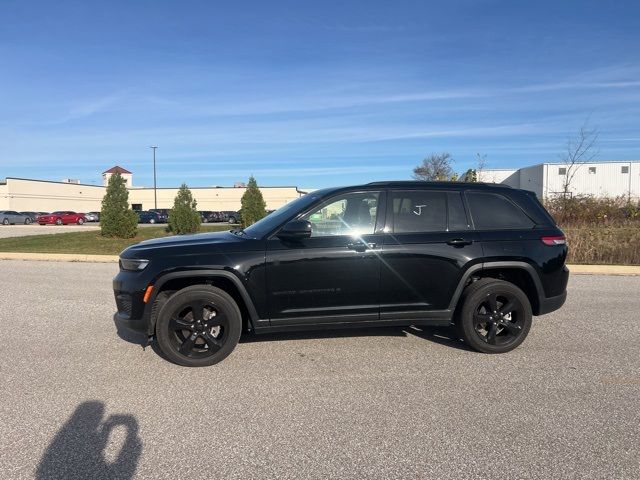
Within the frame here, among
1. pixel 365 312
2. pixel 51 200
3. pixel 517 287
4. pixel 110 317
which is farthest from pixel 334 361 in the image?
pixel 51 200

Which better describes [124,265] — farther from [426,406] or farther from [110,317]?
[426,406]

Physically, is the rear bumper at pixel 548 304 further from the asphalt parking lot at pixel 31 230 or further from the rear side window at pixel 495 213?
the asphalt parking lot at pixel 31 230

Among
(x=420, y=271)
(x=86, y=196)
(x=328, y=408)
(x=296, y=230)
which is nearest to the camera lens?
(x=328, y=408)

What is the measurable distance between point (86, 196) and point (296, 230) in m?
75.8

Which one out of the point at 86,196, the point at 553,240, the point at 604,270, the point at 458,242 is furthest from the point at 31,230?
the point at 86,196

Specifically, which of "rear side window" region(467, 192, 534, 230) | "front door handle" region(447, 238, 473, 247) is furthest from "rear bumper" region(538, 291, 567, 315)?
"front door handle" region(447, 238, 473, 247)

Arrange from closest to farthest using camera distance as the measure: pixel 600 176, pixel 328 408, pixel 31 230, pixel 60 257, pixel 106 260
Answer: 1. pixel 328 408
2. pixel 106 260
3. pixel 60 257
4. pixel 31 230
5. pixel 600 176

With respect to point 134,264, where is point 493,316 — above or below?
below

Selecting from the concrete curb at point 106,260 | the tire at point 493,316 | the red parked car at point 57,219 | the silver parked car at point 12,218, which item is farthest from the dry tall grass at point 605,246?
the silver parked car at point 12,218

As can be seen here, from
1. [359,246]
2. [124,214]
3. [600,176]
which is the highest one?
[600,176]

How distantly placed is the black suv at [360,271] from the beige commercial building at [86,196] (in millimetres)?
54686

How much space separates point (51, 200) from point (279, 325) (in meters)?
68.8

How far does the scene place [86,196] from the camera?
70.7m

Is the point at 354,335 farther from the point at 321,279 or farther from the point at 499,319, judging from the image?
the point at 499,319
